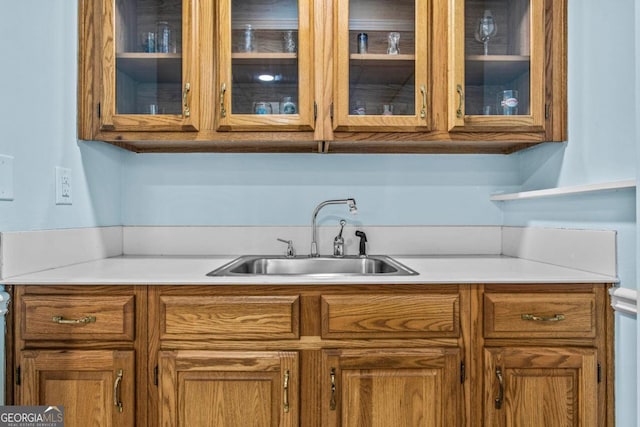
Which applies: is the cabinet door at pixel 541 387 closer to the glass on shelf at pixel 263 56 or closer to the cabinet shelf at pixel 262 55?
the glass on shelf at pixel 263 56

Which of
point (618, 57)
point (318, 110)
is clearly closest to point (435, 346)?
point (318, 110)

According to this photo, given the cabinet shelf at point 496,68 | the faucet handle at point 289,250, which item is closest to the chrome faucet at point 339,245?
the faucet handle at point 289,250

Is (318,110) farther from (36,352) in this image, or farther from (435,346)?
(36,352)

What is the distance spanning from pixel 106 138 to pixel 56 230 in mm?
361

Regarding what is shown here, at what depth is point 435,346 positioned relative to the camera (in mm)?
1244

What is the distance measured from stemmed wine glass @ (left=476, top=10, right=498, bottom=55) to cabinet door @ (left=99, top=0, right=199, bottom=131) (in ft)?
3.37

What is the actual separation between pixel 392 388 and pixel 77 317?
36.1 inches

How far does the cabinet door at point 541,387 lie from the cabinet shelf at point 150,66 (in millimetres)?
1414

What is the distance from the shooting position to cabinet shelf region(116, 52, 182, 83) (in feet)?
5.09

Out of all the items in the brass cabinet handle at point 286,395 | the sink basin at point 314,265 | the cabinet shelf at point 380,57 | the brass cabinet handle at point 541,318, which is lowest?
the brass cabinet handle at point 286,395

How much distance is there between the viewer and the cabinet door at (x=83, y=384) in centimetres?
121

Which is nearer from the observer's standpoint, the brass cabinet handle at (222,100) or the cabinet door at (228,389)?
the cabinet door at (228,389)

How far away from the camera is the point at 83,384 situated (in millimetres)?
1217

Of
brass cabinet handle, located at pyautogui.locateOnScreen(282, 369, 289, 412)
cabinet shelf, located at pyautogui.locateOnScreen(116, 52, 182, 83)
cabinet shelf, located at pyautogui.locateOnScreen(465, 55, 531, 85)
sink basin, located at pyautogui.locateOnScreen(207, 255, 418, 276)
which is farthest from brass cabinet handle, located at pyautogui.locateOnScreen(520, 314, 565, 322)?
cabinet shelf, located at pyautogui.locateOnScreen(116, 52, 182, 83)
